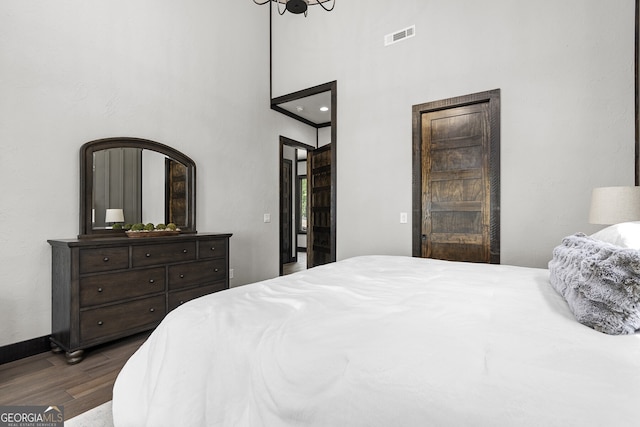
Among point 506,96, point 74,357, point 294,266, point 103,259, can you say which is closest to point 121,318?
point 74,357

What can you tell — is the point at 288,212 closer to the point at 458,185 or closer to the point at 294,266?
the point at 294,266

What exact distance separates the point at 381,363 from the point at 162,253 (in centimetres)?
266

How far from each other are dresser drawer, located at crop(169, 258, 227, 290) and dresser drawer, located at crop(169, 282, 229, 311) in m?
0.06

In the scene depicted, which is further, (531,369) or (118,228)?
(118,228)

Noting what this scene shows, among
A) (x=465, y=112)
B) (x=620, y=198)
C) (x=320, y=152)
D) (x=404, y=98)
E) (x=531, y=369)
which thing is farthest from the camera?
(x=320, y=152)

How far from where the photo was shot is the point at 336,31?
397cm

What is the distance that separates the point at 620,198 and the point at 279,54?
13.7ft

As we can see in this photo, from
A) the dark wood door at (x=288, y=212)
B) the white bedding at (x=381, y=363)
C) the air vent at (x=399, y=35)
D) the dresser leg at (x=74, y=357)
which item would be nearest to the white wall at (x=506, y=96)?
the air vent at (x=399, y=35)

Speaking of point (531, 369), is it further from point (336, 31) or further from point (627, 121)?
point (336, 31)

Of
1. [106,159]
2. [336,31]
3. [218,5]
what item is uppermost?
[218,5]

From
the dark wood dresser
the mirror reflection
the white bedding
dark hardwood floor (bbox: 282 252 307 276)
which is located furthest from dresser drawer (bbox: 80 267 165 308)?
dark hardwood floor (bbox: 282 252 307 276)

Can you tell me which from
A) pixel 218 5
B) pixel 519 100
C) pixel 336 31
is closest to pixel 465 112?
pixel 519 100

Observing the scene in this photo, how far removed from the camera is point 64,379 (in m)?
2.11

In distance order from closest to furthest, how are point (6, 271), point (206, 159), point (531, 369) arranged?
1. point (531, 369)
2. point (6, 271)
3. point (206, 159)
